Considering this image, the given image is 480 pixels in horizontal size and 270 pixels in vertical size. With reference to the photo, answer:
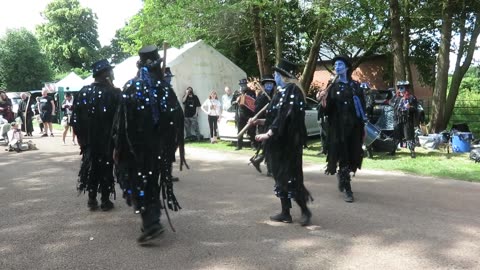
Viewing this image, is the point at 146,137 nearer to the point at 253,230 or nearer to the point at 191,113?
the point at 253,230

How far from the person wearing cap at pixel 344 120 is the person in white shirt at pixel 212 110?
807cm

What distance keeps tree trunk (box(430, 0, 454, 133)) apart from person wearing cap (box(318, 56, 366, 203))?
7.39 metres

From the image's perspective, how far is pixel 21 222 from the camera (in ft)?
18.5

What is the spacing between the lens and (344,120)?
6.39 m

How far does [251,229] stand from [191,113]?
994cm

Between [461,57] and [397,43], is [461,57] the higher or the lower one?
the lower one

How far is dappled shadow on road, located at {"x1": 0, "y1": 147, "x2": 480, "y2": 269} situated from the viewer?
4305 mm

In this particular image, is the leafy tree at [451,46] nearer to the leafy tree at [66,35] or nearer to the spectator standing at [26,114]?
the spectator standing at [26,114]

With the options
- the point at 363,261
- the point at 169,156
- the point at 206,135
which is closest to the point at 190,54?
the point at 206,135

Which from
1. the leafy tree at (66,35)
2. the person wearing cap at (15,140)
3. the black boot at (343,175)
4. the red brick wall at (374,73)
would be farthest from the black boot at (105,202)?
the leafy tree at (66,35)

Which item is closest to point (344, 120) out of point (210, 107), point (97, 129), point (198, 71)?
point (97, 129)

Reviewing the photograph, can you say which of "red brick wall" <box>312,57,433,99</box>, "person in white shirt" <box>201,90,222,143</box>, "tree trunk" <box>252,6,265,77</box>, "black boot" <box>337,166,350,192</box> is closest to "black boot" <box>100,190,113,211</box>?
"black boot" <box>337,166,350,192</box>

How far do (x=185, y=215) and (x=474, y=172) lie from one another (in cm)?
600

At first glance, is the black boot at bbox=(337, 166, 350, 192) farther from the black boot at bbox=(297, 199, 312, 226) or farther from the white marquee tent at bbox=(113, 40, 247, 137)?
the white marquee tent at bbox=(113, 40, 247, 137)
